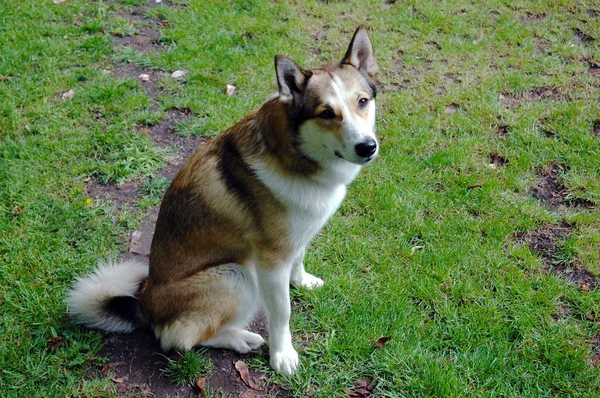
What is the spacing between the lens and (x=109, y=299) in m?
3.18

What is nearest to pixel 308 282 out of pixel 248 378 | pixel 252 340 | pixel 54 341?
pixel 252 340

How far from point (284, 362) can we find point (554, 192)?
116 inches

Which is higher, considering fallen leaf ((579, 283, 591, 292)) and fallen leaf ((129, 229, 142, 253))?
fallen leaf ((579, 283, 591, 292))

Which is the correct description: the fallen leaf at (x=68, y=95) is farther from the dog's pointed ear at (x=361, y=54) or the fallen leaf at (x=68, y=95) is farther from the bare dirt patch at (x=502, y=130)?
the bare dirt patch at (x=502, y=130)

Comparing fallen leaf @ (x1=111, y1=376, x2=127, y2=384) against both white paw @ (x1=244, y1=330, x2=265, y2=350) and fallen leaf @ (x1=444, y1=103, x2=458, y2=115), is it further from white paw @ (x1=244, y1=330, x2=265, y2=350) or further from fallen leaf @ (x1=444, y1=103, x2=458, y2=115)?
fallen leaf @ (x1=444, y1=103, x2=458, y2=115)

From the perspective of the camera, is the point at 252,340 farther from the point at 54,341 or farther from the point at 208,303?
the point at 54,341

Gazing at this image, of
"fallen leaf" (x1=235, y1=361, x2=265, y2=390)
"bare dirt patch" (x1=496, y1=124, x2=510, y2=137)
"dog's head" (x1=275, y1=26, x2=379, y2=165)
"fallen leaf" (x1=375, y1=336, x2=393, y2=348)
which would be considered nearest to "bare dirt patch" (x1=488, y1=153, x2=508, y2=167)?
"bare dirt patch" (x1=496, y1=124, x2=510, y2=137)

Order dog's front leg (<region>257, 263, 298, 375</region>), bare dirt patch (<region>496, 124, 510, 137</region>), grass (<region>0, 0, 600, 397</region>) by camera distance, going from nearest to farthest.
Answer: dog's front leg (<region>257, 263, 298, 375</region>)
grass (<region>0, 0, 600, 397</region>)
bare dirt patch (<region>496, 124, 510, 137</region>)

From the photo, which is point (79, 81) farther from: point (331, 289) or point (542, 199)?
point (542, 199)

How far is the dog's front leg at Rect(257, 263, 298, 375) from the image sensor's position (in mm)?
2951

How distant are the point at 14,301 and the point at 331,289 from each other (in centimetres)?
233

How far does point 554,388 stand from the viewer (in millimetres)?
3039

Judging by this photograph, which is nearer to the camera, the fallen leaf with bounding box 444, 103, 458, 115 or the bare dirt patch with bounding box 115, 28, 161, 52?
the fallen leaf with bounding box 444, 103, 458, 115

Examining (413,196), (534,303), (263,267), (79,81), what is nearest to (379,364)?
(263,267)
